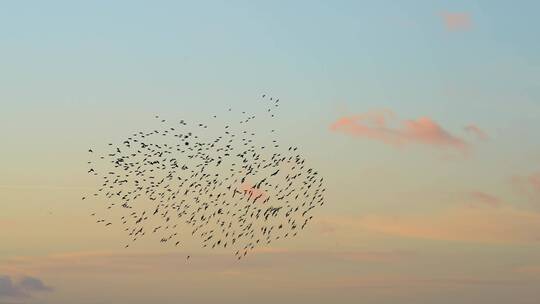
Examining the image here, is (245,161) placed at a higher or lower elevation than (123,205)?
higher

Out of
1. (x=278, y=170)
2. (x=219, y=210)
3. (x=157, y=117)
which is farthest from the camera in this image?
(x=278, y=170)

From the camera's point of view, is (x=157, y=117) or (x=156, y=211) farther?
(x=156, y=211)

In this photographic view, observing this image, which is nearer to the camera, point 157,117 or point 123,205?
point 157,117

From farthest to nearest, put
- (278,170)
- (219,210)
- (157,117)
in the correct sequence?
(278,170), (219,210), (157,117)

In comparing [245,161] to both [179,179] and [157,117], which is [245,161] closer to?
[179,179]

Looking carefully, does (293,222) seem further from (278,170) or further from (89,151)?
(89,151)

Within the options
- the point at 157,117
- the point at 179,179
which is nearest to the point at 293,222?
the point at 179,179

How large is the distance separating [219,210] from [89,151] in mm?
16317

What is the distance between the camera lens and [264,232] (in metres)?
125

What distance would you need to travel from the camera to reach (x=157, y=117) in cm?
11788

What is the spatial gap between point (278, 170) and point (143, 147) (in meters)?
18.3

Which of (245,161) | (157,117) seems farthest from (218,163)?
(157,117)

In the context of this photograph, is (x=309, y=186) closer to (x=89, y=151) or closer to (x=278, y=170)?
(x=278, y=170)

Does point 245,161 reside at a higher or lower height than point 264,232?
higher
